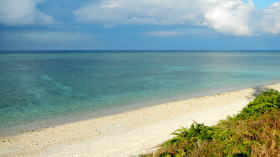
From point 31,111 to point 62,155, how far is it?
11474 mm

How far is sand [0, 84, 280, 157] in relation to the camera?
11.2 m

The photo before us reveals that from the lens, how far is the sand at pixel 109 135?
11.2 meters

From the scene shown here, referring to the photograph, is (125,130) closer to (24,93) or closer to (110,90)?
(110,90)

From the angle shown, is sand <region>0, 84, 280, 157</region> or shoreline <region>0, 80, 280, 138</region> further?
shoreline <region>0, 80, 280, 138</region>

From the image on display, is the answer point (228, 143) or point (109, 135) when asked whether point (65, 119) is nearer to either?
point (109, 135)

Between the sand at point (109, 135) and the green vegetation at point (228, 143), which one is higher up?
the green vegetation at point (228, 143)

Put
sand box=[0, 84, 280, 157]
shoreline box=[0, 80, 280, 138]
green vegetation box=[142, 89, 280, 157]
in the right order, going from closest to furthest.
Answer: green vegetation box=[142, 89, 280, 157], sand box=[0, 84, 280, 157], shoreline box=[0, 80, 280, 138]

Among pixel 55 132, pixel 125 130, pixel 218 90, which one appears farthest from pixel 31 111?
pixel 218 90

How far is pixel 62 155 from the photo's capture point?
1092cm

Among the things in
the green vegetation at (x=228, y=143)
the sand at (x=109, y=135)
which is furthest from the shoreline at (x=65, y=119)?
the green vegetation at (x=228, y=143)

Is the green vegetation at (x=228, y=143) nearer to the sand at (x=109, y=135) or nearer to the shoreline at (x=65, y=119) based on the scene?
the sand at (x=109, y=135)

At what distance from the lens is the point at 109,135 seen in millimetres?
14031

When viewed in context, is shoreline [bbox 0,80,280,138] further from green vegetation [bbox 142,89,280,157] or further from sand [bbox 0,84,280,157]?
green vegetation [bbox 142,89,280,157]

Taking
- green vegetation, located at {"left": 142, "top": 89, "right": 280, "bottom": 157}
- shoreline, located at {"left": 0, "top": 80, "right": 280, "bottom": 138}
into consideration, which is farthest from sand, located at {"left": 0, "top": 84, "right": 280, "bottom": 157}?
green vegetation, located at {"left": 142, "top": 89, "right": 280, "bottom": 157}
